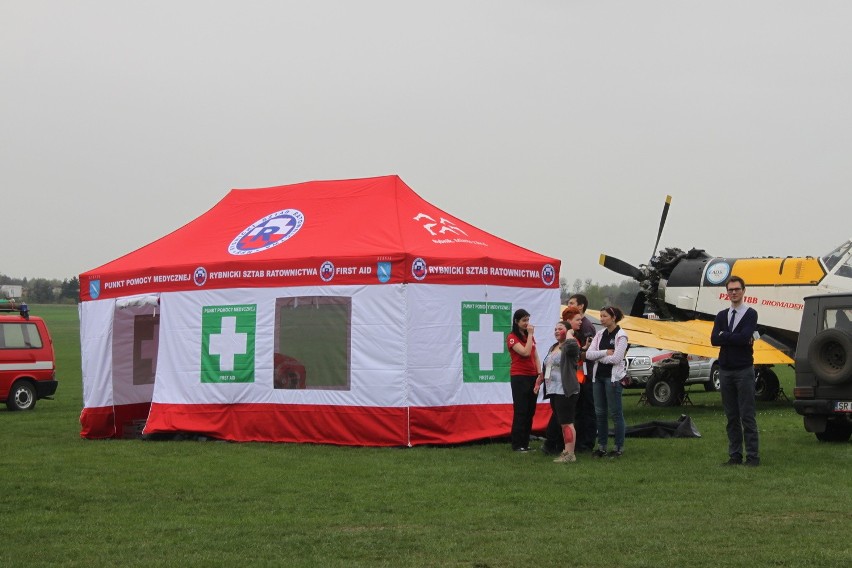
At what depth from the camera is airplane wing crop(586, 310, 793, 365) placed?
17859 mm

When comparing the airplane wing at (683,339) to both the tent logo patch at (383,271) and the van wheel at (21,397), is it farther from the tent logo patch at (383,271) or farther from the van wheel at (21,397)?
the van wheel at (21,397)

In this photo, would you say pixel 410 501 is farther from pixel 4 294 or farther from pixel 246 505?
pixel 4 294

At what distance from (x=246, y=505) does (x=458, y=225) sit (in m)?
6.84

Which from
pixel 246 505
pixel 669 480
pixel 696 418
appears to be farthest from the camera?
pixel 696 418

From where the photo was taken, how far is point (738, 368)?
10.3 meters

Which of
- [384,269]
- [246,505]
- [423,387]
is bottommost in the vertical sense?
[246,505]

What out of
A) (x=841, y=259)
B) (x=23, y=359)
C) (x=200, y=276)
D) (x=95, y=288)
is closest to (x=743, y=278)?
(x=841, y=259)

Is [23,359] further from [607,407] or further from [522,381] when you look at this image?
[607,407]

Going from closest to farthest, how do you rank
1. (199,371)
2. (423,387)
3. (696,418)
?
(423,387) → (199,371) → (696,418)

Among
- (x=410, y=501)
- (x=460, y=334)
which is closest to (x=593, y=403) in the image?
(x=460, y=334)

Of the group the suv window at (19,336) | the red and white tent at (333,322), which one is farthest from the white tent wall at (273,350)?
the suv window at (19,336)

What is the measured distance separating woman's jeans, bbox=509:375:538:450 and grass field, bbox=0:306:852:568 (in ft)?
1.44

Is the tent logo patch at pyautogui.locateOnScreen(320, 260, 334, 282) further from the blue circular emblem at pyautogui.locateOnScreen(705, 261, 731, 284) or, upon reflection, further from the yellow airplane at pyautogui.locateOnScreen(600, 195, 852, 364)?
the blue circular emblem at pyautogui.locateOnScreen(705, 261, 731, 284)

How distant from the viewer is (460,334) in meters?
12.9
